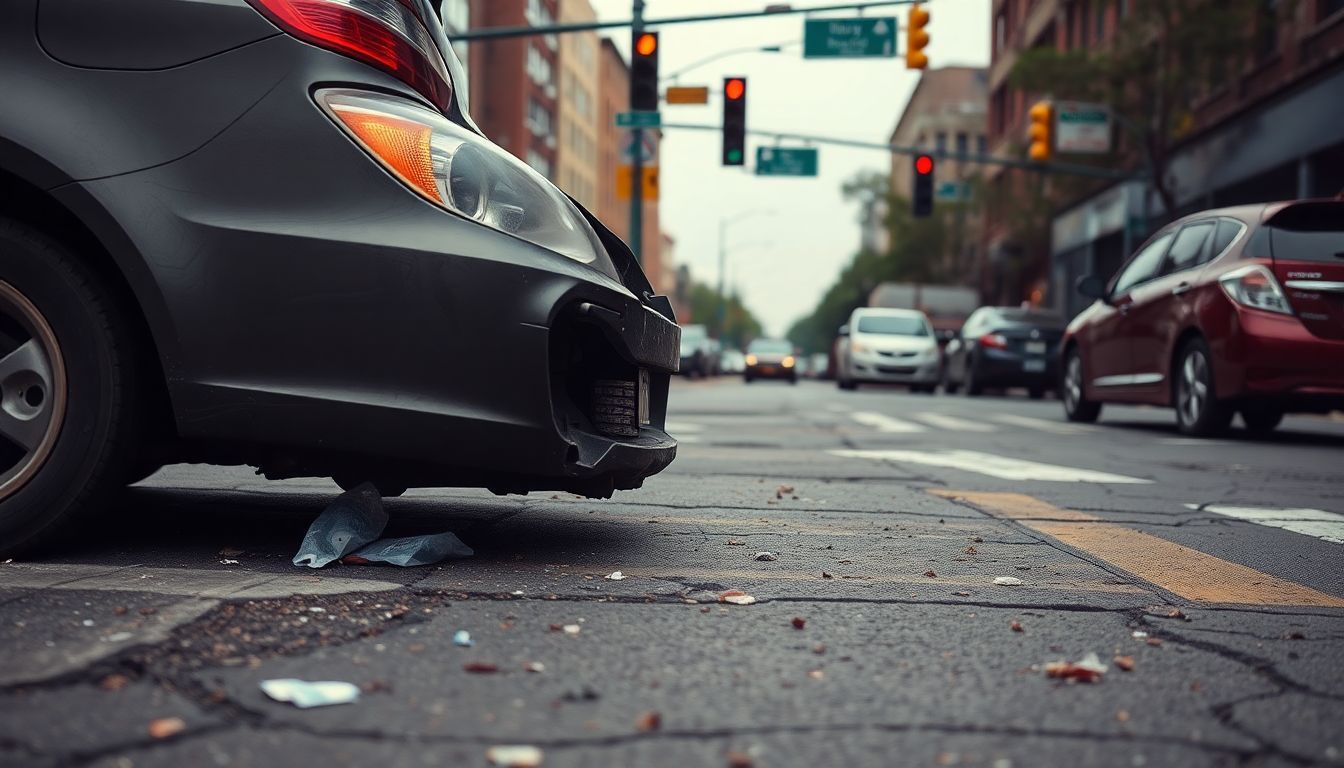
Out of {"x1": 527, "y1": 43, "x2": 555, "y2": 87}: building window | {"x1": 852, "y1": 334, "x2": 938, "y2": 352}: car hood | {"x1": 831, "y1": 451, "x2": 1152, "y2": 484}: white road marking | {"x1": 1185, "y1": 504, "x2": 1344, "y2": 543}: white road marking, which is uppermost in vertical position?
{"x1": 527, "y1": 43, "x2": 555, "y2": 87}: building window

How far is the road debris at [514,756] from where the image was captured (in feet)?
6.63

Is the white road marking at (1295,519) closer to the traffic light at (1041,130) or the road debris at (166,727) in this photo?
the road debris at (166,727)

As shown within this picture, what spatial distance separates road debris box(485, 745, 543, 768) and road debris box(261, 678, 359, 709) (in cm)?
38

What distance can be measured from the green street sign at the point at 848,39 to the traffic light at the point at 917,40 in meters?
1.40

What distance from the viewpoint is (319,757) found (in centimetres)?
204

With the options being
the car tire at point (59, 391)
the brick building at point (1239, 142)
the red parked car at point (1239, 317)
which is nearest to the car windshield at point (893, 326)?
the brick building at point (1239, 142)

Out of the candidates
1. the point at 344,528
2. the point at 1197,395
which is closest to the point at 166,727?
the point at 344,528

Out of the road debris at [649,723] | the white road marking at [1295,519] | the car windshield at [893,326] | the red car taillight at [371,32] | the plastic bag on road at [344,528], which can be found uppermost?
the red car taillight at [371,32]

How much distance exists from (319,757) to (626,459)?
1.86 meters

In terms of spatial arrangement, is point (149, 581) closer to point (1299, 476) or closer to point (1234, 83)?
point (1299, 476)

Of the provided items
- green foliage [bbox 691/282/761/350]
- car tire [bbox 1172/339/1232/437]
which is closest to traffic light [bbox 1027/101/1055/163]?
car tire [bbox 1172/339/1232/437]

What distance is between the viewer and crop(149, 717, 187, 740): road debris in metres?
2.10

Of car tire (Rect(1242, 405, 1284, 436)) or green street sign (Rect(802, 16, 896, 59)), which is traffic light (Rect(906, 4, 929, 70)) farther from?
car tire (Rect(1242, 405, 1284, 436))

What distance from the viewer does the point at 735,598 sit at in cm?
338
